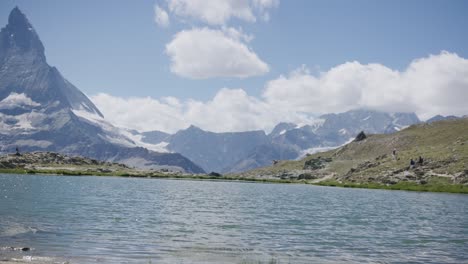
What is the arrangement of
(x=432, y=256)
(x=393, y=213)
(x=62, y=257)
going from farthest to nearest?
(x=393, y=213), (x=432, y=256), (x=62, y=257)

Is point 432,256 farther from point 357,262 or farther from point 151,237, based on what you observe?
point 151,237

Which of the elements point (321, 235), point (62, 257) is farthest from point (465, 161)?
point (62, 257)

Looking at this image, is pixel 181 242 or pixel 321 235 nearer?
pixel 181 242

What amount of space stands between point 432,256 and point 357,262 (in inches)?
359

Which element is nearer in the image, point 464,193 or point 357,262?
point 357,262

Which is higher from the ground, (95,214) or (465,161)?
(465,161)

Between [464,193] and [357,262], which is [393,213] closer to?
[357,262]

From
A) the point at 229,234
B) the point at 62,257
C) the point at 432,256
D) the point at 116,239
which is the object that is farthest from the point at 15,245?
the point at 432,256

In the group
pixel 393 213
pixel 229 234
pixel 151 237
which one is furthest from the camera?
pixel 393 213

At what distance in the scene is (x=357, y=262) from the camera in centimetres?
3809

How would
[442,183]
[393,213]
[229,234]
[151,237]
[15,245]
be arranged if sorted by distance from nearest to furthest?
1. [15,245]
2. [151,237]
3. [229,234]
4. [393,213]
5. [442,183]

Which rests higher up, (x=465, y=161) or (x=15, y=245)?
(x=465, y=161)

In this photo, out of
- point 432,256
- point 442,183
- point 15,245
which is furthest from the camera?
point 442,183

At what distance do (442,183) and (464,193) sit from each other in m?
19.8
